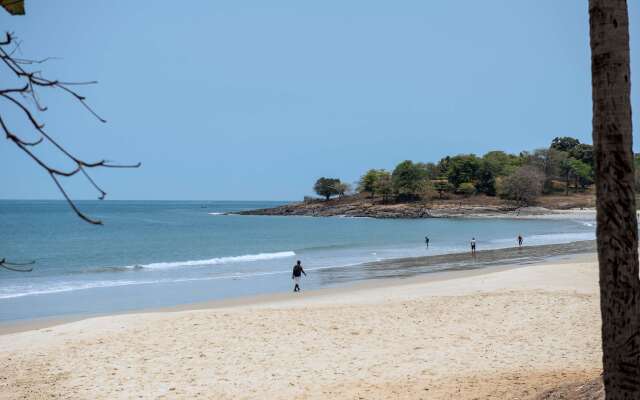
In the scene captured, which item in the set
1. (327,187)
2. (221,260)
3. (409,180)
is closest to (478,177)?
(409,180)

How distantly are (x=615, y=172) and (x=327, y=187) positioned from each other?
13685cm

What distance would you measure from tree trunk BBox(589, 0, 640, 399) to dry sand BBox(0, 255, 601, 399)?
3.93 meters

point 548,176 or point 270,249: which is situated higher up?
point 548,176

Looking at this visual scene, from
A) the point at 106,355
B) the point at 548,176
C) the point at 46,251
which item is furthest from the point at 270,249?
the point at 548,176

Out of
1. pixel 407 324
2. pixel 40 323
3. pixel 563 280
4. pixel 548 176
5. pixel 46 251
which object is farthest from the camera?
pixel 548 176

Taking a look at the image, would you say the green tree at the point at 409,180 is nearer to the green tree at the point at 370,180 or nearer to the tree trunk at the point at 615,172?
the green tree at the point at 370,180

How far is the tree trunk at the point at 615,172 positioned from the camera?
145 inches

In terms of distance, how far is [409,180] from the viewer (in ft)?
396

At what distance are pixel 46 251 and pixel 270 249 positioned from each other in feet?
63.1

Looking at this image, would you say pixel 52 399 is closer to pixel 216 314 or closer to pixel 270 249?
pixel 216 314

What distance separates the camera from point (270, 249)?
49906mm

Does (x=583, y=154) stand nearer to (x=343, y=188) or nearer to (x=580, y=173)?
(x=580, y=173)

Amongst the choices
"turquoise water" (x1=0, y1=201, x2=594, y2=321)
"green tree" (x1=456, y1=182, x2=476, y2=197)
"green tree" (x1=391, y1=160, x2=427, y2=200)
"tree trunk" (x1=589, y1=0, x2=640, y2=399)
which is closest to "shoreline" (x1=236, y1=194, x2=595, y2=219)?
"green tree" (x1=456, y1=182, x2=476, y2=197)

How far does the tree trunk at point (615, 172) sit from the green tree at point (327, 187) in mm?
136247
